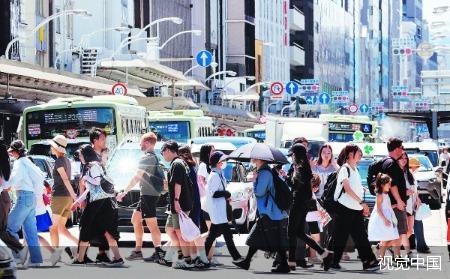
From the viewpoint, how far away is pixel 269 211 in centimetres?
1697

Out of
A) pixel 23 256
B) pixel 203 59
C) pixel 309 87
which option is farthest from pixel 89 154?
pixel 309 87

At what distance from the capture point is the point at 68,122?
123 ft

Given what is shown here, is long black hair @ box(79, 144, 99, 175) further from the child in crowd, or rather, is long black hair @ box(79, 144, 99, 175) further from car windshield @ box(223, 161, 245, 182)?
car windshield @ box(223, 161, 245, 182)

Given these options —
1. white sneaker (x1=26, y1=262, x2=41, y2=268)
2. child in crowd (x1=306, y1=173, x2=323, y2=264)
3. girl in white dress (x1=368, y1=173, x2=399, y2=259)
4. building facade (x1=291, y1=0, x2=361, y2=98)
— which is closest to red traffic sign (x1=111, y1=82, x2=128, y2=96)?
child in crowd (x1=306, y1=173, x2=323, y2=264)

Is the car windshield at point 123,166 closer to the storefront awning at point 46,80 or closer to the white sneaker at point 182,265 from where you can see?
the white sneaker at point 182,265

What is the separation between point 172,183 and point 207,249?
122cm

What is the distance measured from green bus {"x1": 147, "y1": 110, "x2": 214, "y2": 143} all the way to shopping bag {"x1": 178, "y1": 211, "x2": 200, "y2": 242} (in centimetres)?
2852

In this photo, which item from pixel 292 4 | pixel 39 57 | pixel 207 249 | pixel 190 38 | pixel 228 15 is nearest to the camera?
pixel 207 249

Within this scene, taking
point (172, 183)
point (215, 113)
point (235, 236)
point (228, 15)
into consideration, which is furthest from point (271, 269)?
point (228, 15)

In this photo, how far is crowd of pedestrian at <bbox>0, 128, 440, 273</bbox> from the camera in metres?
17.1

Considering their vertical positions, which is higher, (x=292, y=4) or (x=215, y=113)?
(x=292, y=4)

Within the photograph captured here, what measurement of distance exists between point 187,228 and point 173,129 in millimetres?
29591

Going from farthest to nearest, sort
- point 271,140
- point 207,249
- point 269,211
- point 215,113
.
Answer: point 215,113 < point 271,140 < point 207,249 < point 269,211

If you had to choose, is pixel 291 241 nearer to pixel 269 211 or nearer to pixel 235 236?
pixel 269 211
